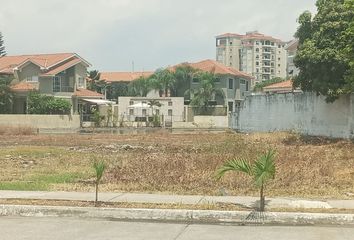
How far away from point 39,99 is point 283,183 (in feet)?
167

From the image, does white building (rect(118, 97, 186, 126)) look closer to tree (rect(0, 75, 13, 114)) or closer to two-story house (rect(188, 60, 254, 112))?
two-story house (rect(188, 60, 254, 112))

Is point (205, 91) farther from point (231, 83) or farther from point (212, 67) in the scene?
point (231, 83)

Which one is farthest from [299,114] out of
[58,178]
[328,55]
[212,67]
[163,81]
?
[212,67]

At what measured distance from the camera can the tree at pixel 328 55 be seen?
29797mm

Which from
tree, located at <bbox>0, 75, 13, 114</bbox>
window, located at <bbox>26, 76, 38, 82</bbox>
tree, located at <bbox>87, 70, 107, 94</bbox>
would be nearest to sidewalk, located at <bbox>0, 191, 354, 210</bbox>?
tree, located at <bbox>0, 75, 13, 114</bbox>

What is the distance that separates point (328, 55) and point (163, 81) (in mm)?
55828

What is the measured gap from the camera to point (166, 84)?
85.4 meters

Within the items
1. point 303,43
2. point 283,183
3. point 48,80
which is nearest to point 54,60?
point 48,80

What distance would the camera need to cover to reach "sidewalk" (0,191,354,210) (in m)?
12.1

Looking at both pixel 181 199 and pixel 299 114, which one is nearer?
pixel 181 199

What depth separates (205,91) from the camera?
3086 inches

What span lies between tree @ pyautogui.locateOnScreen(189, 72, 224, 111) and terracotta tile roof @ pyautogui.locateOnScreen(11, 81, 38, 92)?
22.2 m

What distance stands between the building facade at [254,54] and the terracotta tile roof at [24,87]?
418 ft

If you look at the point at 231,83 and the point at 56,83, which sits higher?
the point at 231,83
